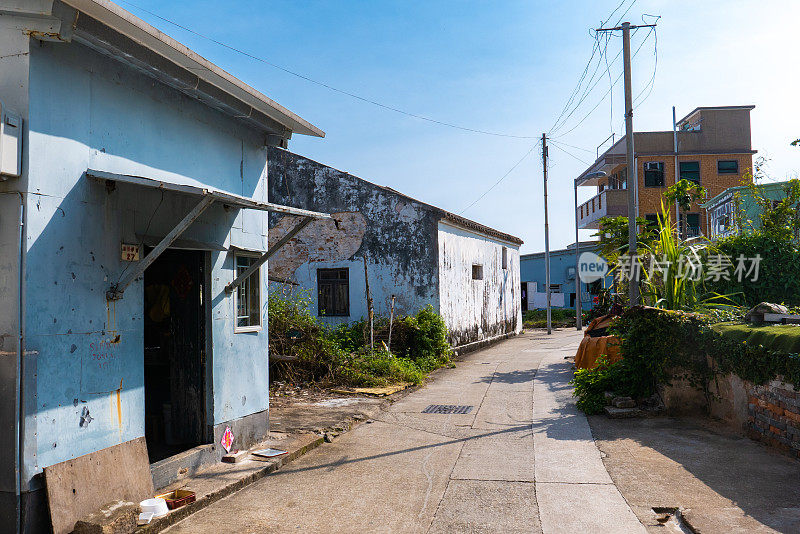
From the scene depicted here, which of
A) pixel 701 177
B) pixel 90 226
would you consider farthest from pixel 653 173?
pixel 90 226

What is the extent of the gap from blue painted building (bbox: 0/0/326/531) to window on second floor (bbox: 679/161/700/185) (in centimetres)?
2609

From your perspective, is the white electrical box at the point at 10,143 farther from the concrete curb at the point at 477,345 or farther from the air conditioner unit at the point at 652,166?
the air conditioner unit at the point at 652,166

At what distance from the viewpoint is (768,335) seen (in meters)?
7.15

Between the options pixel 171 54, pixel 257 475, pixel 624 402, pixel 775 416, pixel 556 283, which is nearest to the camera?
pixel 171 54

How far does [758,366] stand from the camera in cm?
732

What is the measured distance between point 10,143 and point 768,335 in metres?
7.99

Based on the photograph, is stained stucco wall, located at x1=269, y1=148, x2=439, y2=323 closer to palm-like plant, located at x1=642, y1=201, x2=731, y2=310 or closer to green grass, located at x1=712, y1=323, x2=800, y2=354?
palm-like plant, located at x1=642, y1=201, x2=731, y2=310

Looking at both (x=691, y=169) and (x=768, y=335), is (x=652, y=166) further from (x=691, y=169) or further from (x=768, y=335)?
(x=768, y=335)

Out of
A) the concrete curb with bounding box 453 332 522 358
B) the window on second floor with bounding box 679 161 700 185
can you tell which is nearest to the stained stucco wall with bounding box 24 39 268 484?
the concrete curb with bounding box 453 332 522 358

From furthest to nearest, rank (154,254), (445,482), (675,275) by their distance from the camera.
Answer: (675,275) → (445,482) → (154,254)

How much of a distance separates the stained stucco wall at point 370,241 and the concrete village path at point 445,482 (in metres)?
6.23

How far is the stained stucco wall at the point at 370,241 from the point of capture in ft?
54.2

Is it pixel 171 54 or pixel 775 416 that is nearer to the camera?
pixel 171 54

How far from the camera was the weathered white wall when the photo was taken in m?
17.5
